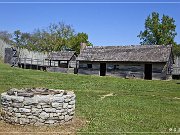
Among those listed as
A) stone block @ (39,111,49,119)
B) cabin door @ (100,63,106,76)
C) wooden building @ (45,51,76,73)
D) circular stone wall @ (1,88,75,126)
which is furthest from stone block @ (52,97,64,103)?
wooden building @ (45,51,76,73)

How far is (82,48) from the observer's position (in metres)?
44.6

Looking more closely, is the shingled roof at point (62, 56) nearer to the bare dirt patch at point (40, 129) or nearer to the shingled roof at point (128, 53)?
the shingled roof at point (128, 53)

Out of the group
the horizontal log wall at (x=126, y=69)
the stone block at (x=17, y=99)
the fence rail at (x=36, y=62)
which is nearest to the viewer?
the stone block at (x=17, y=99)

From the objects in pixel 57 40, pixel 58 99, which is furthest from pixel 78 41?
pixel 58 99

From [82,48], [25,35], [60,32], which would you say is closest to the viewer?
[82,48]

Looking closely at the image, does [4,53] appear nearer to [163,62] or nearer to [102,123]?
[163,62]

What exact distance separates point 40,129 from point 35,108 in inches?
31.5

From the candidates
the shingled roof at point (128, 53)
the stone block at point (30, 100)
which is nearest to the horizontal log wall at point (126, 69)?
the shingled roof at point (128, 53)

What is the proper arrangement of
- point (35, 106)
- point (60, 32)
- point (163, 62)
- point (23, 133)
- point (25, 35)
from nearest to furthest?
point (23, 133) < point (35, 106) < point (163, 62) < point (60, 32) < point (25, 35)

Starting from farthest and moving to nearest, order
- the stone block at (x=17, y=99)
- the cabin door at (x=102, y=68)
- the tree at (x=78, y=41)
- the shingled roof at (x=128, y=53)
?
the tree at (x=78, y=41), the cabin door at (x=102, y=68), the shingled roof at (x=128, y=53), the stone block at (x=17, y=99)

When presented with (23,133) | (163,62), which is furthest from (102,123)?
(163,62)

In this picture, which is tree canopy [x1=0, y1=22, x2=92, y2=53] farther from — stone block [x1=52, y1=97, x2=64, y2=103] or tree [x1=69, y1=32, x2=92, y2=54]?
stone block [x1=52, y1=97, x2=64, y2=103]

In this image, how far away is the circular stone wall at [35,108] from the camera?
1085 cm

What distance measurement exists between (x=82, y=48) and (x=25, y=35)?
209 feet
